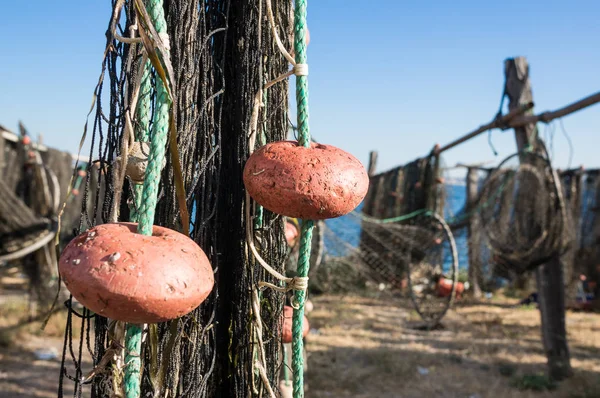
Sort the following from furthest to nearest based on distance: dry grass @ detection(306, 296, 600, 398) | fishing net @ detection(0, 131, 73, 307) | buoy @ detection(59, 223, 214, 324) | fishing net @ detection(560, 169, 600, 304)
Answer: fishing net @ detection(560, 169, 600, 304)
fishing net @ detection(0, 131, 73, 307)
dry grass @ detection(306, 296, 600, 398)
buoy @ detection(59, 223, 214, 324)

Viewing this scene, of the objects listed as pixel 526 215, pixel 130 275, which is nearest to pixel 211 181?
pixel 130 275

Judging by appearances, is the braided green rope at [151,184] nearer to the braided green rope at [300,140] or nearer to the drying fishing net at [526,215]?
the braided green rope at [300,140]

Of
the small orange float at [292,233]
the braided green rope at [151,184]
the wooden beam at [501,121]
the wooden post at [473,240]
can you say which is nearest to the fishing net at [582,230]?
the wooden post at [473,240]

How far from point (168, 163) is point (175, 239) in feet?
1.48

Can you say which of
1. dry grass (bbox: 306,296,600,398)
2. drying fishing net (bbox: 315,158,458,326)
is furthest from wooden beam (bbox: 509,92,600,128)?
dry grass (bbox: 306,296,600,398)

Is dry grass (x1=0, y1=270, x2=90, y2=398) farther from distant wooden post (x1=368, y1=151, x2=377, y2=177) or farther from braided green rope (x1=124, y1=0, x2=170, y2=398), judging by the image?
distant wooden post (x1=368, y1=151, x2=377, y2=177)

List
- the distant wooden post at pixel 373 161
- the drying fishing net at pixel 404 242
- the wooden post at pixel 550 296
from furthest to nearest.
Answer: the distant wooden post at pixel 373 161, the drying fishing net at pixel 404 242, the wooden post at pixel 550 296

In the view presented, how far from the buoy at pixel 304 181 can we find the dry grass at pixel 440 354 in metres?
3.94

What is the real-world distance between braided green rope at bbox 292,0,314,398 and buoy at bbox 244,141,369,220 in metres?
0.06

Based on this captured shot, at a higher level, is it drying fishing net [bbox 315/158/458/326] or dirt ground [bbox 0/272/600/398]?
drying fishing net [bbox 315/158/458/326]

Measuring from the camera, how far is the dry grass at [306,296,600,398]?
15.9 ft

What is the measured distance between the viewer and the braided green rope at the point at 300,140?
3.84 ft

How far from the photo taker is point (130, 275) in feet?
2.81

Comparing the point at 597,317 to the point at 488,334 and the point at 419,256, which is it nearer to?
the point at 488,334
